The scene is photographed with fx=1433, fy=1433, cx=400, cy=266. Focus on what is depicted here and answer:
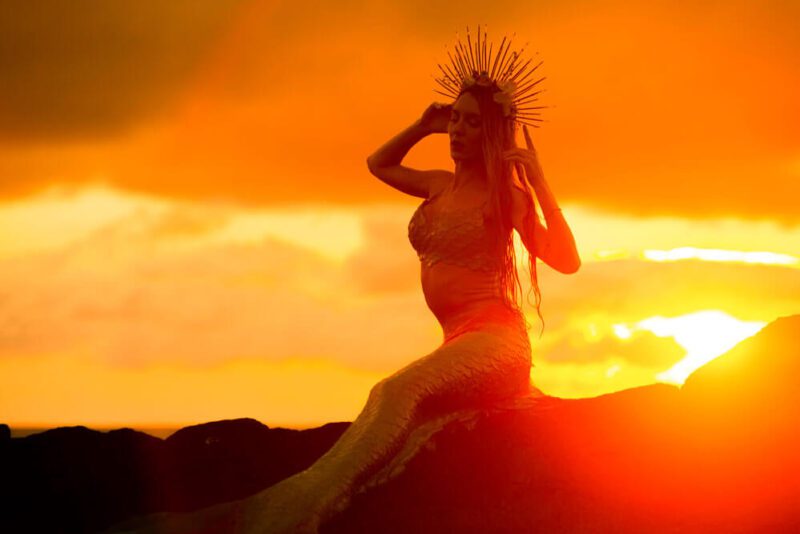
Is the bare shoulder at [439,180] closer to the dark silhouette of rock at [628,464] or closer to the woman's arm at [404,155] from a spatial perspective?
the woman's arm at [404,155]

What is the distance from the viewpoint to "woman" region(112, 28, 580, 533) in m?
11.6

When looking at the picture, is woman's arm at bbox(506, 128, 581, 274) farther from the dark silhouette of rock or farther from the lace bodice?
the dark silhouette of rock

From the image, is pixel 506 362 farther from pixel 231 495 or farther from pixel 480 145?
pixel 231 495

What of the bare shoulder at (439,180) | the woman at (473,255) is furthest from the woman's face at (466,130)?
the bare shoulder at (439,180)

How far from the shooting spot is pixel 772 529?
A: 1095cm

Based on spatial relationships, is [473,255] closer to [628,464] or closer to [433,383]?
[433,383]

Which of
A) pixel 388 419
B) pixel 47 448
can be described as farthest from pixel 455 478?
pixel 47 448

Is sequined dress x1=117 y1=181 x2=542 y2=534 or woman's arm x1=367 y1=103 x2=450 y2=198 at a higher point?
woman's arm x1=367 y1=103 x2=450 y2=198

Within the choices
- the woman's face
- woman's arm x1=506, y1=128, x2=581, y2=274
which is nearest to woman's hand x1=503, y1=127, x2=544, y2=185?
woman's arm x1=506, y1=128, x2=581, y2=274

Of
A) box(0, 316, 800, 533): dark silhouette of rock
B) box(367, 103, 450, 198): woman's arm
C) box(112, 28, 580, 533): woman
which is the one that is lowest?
box(0, 316, 800, 533): dark silhouette of rock

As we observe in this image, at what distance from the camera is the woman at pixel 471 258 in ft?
38.2

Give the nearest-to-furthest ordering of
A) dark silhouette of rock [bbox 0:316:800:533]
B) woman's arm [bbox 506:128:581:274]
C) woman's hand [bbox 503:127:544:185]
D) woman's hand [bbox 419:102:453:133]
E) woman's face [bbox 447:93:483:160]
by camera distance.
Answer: dark silhouette of rock [bbox 0:316:800:533]
woman's arm [bbox 506:128:581:274]
woman's hand [bbox 503:127:544:185]
woman's face [bbox 447:93:483:160]
woman's hand [bbox 419:102:453:133]

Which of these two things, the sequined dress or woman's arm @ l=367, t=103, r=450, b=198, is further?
woman's arm @ l=367, t=103, r=450, b=198

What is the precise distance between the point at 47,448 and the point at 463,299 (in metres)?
4.62
